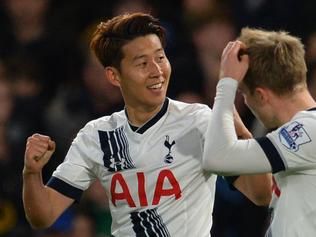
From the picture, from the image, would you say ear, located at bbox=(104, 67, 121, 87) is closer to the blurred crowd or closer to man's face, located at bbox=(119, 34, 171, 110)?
man's face, located at bbox=(119, 34, 171, 110)

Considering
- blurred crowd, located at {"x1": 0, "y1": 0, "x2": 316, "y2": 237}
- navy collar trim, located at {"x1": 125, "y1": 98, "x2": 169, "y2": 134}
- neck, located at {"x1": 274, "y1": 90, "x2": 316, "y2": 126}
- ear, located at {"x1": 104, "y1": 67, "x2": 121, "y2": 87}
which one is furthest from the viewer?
blurred crowd, located at {"x1": 0, "y1": 0, "x2": 316, "y2": 237}

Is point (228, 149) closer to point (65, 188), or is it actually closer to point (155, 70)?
point (155, 70)

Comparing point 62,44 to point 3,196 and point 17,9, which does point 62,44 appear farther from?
point 3,196

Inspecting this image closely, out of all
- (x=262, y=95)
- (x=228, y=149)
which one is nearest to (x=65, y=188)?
(x=228, y=149)

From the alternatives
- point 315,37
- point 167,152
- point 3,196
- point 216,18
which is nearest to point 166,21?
point 216,18

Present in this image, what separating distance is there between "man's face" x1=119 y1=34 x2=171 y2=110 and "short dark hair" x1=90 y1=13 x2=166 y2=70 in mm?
27

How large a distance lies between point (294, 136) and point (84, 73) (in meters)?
4.34

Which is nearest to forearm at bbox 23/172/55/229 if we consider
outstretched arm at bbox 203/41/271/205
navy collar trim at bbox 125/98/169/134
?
navy collar trim at bbox 125/98/169/134

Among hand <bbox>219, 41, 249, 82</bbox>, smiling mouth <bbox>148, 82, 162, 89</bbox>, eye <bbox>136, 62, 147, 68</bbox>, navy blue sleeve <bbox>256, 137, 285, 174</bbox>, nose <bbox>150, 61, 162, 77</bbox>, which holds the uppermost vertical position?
hand <bbox>219, 41, 249, 82</bbox>

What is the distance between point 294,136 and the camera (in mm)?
4473

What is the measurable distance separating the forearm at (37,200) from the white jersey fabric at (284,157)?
2.86 ft

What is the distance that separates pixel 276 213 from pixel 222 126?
17.2 inches

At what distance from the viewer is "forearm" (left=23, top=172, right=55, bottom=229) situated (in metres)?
5.03

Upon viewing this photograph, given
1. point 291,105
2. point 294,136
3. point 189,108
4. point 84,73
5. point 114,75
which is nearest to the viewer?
point 294,136
